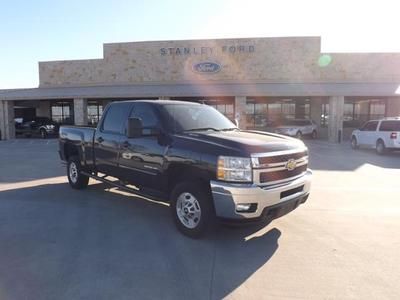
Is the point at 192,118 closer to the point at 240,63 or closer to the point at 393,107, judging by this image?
the point at 240,63

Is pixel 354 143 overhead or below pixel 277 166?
below

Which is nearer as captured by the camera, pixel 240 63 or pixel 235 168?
pixel 235 168

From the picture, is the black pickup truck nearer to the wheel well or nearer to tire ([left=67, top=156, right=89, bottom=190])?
tire ([left=67, top=156, right=89, bottom=190])

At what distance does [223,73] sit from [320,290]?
23.5 meters

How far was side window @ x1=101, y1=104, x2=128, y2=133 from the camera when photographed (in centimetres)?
645

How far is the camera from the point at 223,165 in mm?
4469

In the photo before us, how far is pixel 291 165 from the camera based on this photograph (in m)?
4.94

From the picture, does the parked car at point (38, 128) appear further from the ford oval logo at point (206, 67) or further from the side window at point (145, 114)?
the side window at point (145, 114)

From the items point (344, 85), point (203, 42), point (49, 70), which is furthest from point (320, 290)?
point (49, 70)

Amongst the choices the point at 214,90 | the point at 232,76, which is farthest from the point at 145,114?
the point at 232,76

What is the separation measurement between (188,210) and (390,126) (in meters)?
14.1

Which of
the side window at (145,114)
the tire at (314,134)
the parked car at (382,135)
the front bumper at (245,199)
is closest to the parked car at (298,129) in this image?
the tire at (314,134)

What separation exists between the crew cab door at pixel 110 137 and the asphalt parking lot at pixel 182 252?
0.81 meters

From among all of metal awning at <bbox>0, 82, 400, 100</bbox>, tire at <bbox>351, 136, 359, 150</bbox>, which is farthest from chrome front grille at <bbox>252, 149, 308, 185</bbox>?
metal awning at <bbox>0, 82, 400, 100</bbox>
